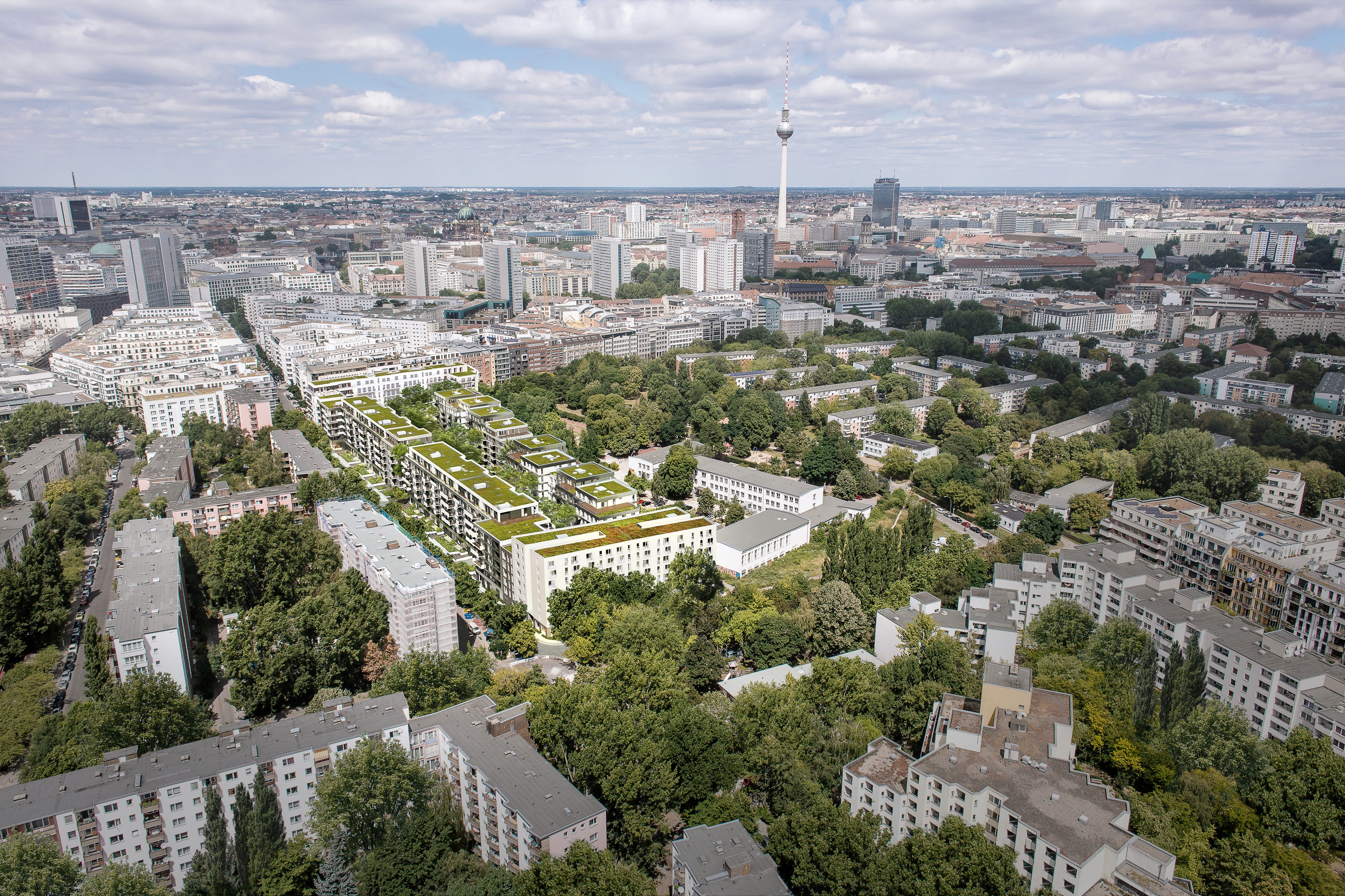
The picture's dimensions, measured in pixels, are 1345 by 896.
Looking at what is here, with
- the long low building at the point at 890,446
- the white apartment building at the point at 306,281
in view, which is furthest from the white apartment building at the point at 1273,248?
the white apartment building at the point at 306,281

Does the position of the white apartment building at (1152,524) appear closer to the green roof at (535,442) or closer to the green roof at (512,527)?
the green roof at (512,527)

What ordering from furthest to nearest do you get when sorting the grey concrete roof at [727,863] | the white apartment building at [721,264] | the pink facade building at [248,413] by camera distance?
1. the white apartment building at [721,264]
2. the pink facade building at [248,413]
3. the grey concrete roof at [727,863]

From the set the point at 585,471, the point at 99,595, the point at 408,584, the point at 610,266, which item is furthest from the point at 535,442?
the point at 610,266

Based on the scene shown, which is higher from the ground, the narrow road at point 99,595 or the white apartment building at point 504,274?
the white apartment building at point 504,274

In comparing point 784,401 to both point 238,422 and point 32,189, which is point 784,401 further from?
point 32,189

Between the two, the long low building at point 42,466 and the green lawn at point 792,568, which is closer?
the green lawn at point 792,568

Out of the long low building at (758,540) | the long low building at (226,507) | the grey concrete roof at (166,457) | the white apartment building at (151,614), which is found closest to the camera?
the white apartment building at (151,614)

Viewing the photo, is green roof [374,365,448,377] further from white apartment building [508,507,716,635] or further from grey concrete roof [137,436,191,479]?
white apartment building [508,507,716,635]

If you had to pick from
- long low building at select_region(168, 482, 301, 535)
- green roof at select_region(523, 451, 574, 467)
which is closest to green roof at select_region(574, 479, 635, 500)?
green roof at select_region(523, 451, 574, 467)

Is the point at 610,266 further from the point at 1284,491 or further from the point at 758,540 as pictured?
the point at 1284,491
